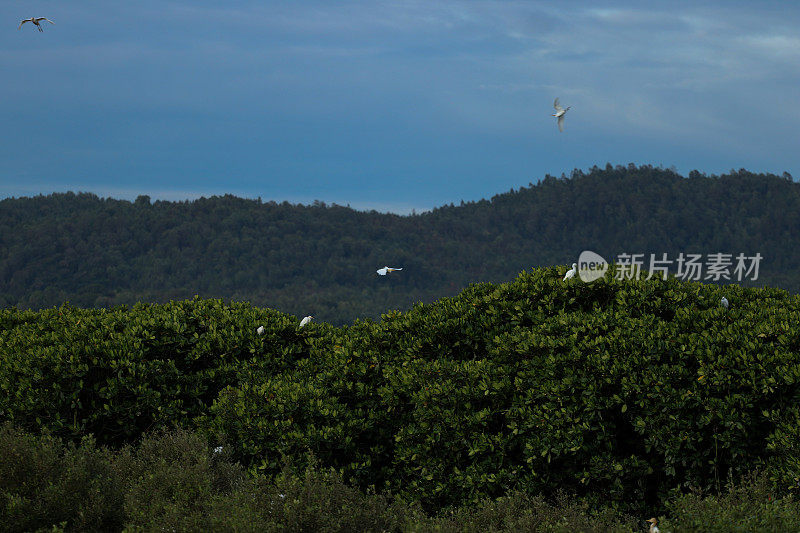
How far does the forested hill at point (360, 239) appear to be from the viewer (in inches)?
3856

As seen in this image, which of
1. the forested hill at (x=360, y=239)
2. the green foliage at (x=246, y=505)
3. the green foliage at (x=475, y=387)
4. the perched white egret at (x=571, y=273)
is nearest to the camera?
the green foliage at (x=246, y=505)

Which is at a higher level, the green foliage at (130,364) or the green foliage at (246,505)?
the green foliage at (130,364)

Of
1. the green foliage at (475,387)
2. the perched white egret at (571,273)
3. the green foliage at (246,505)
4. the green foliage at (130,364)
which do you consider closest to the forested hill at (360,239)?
the green foliage at (130,364)

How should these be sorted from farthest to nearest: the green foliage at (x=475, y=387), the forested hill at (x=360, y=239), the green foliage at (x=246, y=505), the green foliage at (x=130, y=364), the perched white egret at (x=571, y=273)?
the forested hill at (x=360, y=239) < the perched white egret at (x=571, y=273) < the green foliage at (x=130, y=364) < the green foliage at (x=475, y=387) < the green foliage at (x=246, y=505)

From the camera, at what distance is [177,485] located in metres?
6.67

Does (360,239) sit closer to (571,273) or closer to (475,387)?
(571,273)

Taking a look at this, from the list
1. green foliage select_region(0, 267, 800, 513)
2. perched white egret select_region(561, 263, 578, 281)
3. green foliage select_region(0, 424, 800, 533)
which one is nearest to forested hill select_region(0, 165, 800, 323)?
green foliage select_region(0, 267, 800, 513)

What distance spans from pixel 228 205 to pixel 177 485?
11373cm

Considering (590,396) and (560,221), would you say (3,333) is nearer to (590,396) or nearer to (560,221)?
(590,396)

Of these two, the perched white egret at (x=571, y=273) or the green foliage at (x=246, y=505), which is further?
the perched white egret at (x=571, y=273)

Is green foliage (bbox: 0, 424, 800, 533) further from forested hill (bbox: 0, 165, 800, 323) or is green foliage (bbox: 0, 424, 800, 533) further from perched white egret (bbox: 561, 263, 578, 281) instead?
forested hill (bbox: 0, 165, 800, 323)

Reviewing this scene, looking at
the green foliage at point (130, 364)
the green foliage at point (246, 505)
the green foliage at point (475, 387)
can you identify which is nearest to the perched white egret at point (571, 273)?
the green foliage at point (475, 387)

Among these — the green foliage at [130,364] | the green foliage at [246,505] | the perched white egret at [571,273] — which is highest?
the perched white egret at [571,273]

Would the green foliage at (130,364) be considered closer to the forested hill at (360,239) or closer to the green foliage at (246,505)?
the green foliage at (246,505)
